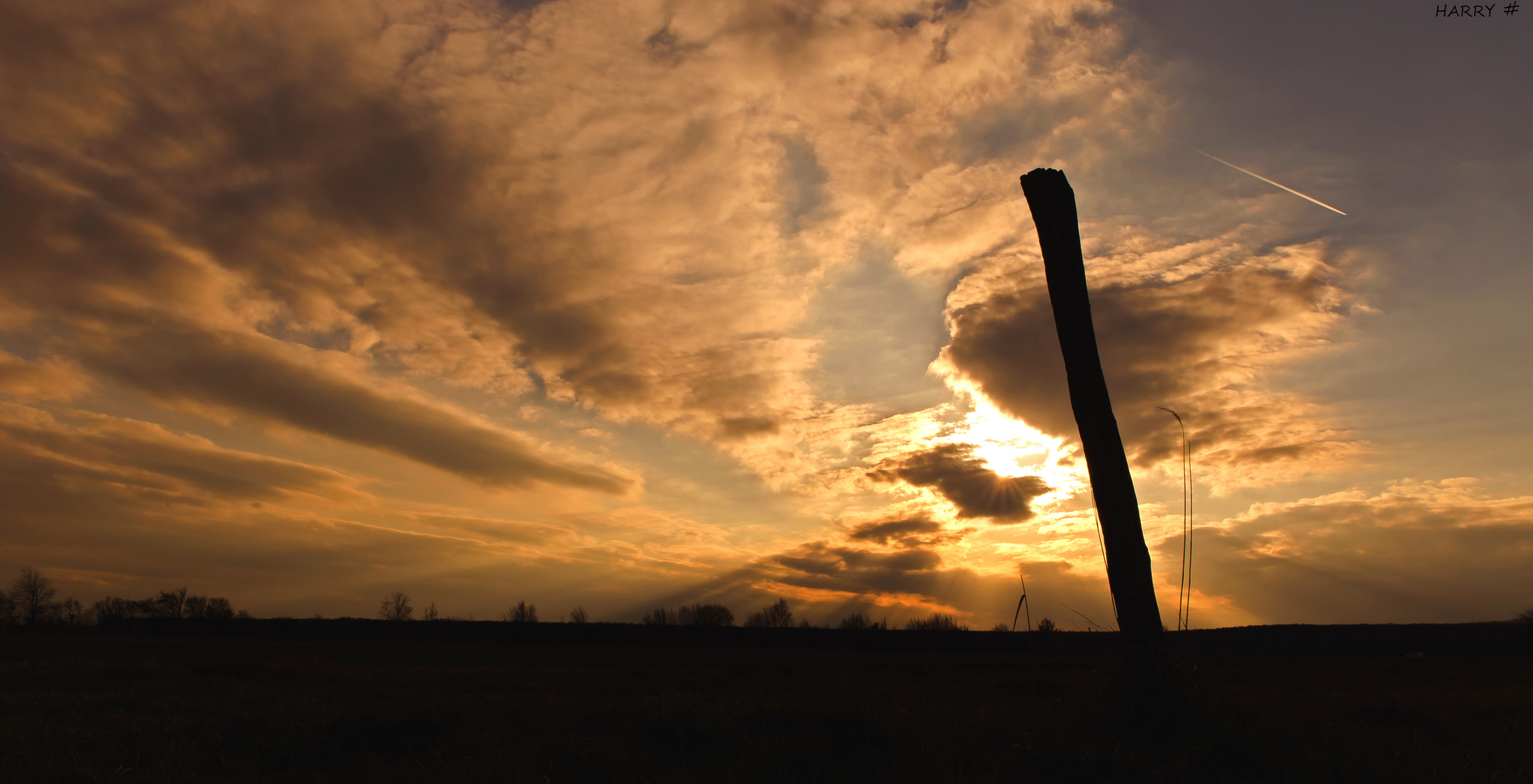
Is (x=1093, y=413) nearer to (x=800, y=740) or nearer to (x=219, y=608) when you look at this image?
(x=800, y=740)

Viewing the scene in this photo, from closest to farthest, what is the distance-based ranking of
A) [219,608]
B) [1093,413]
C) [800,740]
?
[800,740], [1093,413], [219,608]

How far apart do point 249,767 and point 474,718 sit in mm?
2093

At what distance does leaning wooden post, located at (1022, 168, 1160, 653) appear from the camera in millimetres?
5898

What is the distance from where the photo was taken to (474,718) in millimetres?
6809

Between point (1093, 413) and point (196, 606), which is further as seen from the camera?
point (196, 606)

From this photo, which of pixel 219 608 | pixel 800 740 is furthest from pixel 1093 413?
pixel 219 608

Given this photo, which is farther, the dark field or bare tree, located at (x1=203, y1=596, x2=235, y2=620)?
bare tree, located at (x1=203, y1=596, x2=235, y2=620)

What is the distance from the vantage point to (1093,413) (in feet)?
20.8

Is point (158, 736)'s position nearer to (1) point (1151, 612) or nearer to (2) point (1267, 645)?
(1) point (1151, 612)

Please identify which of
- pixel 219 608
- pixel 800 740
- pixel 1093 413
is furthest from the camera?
pixel 219 608

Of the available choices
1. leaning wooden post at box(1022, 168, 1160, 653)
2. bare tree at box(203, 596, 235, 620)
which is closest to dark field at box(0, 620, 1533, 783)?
leaning wooden post at box(1022, 168, 1160, 653)

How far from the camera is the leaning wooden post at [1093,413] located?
5898mm

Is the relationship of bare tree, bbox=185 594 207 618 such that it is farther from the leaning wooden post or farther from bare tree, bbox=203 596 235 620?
the leaning wooden post

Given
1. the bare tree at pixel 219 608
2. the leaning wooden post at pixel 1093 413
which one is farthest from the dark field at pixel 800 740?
the bare tree at pixel 219 608
